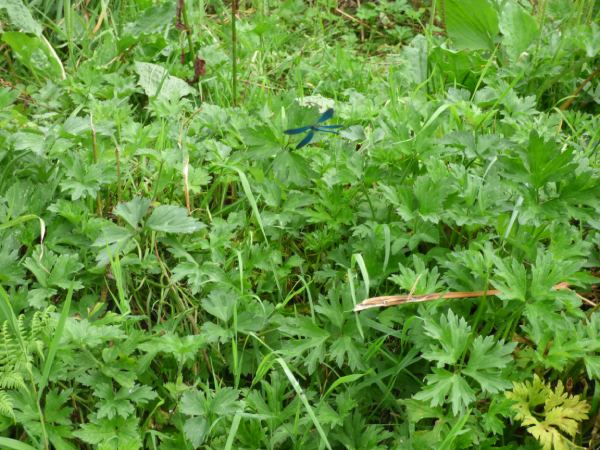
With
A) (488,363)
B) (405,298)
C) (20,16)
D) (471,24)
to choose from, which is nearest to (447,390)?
(488,363)

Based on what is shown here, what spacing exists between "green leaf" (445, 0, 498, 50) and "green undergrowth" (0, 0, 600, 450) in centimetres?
45

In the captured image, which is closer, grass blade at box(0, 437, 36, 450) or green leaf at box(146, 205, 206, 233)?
grass blade at box(0, 437, 36, 450)

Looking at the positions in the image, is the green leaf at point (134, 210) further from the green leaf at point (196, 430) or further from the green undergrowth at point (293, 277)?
the green leaf at point (196, 430)

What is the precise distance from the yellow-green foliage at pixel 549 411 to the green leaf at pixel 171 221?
0.86m

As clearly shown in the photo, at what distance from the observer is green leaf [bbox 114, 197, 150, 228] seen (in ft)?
5.61

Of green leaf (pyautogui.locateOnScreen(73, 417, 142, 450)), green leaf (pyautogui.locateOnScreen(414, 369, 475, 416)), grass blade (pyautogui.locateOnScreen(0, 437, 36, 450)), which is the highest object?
green leaf (pyautogui.locateOnScreen(414, 369, 475, 416))

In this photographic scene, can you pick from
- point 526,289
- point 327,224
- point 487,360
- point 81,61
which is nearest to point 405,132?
point 327,224

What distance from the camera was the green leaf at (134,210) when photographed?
5.61 feet

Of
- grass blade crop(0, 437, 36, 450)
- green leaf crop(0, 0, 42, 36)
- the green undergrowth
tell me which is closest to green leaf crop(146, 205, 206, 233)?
the green undergrowth

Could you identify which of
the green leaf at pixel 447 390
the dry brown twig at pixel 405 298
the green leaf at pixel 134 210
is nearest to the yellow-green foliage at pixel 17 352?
the green leaf at pixel 134 210

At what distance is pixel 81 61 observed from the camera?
2.77 meters

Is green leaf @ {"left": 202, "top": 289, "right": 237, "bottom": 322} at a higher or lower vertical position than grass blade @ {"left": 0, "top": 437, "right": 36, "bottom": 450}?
higher

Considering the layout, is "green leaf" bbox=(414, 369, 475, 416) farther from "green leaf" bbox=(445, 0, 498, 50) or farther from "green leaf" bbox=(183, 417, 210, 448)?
"green leaf" bbox=(445, 0, 498, 50)

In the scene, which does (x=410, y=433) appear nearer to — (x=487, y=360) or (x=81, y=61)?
(x=487, y=360)
